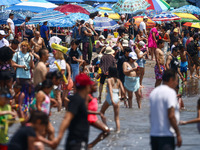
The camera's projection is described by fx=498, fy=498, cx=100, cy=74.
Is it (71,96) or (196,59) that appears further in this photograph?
(196,59)

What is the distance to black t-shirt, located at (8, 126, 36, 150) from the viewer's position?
5.50 m

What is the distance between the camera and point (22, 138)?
5512 millimetres

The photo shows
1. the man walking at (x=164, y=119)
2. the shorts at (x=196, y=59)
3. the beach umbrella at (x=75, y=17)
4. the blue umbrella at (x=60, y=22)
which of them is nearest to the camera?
the man walking at (x=164, y=119)

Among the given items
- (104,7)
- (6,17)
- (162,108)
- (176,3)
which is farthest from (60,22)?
(176,3)

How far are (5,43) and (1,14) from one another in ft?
32.9

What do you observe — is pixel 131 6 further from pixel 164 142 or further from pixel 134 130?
pixel 164 142

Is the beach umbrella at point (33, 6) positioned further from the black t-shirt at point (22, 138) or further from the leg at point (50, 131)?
the black t-shirt at point (22, 138)

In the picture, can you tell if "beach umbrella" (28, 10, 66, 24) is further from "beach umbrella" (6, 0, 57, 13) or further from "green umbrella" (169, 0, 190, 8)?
"green umbrella" (169, 0, 190, 8)

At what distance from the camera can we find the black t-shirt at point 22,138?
5.50 meters

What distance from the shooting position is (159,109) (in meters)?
6.47

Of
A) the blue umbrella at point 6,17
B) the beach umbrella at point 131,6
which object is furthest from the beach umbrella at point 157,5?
the blue umbrella at point 6,17

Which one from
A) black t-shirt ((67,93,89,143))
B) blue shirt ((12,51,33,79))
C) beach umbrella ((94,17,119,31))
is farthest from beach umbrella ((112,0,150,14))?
black t-shirt ((67,93,89,143))

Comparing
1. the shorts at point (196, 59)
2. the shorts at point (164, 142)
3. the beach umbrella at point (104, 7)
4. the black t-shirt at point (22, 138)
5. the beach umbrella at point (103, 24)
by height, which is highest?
the black t-shirt at point (22, 138)

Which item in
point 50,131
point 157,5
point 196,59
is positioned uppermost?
point 157,5
